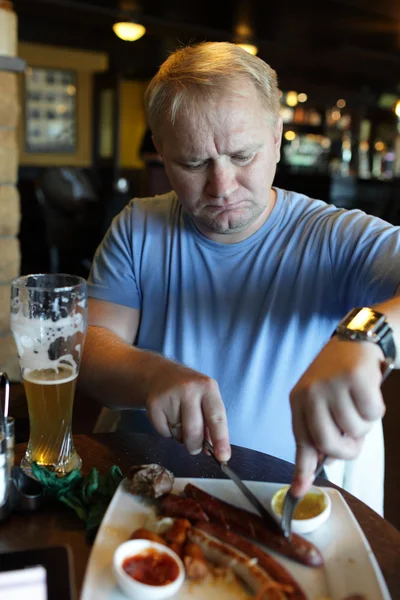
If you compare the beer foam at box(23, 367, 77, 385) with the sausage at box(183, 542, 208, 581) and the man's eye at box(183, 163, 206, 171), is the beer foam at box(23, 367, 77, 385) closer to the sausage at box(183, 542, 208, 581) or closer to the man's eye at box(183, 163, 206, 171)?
the sausage at box(183, 542, 208, 581)

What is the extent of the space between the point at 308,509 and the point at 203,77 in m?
0.95

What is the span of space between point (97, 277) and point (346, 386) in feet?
3.24

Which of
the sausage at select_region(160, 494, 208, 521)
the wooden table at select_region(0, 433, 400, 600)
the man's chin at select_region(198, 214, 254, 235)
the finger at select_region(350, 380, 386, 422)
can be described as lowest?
the wooden table at select_region(0, 433, 400, 600)

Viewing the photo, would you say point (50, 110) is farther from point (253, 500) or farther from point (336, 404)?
point (336, 404)

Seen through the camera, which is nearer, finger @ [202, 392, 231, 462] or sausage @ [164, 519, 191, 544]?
sausage @ [164, 519, 191, 544]

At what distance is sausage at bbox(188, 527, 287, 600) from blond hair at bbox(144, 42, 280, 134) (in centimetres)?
93

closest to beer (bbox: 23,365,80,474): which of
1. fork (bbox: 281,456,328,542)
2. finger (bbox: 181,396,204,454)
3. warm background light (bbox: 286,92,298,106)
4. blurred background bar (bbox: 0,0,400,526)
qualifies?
finger (bbox: 181,396,204,454)

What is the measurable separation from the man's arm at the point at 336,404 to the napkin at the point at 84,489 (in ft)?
1.11

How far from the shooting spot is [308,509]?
1012 millimetres

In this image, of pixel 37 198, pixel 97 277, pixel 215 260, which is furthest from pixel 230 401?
pixel 37 198

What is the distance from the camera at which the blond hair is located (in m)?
1.38

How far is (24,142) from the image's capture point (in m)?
10.7

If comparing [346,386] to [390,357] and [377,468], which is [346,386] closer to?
[390,357]

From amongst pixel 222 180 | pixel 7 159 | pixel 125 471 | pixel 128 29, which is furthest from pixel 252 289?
pixel 128 29
